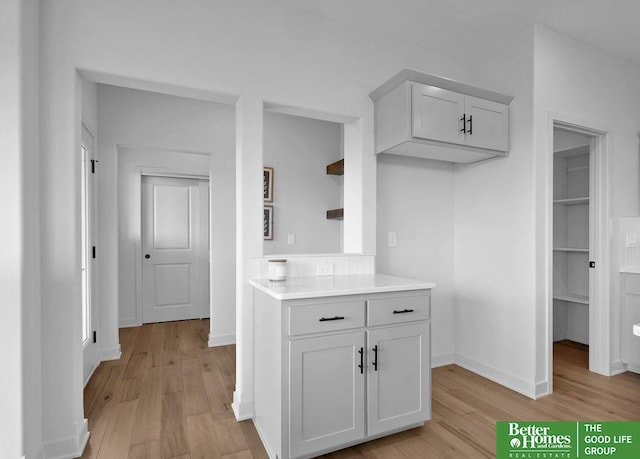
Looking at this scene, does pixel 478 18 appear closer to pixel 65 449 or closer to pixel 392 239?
pixel 392 239

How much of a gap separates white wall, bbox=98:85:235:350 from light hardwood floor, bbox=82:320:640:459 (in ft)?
2.11

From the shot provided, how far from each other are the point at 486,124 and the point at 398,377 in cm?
191

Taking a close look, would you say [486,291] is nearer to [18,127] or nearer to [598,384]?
[598,384]

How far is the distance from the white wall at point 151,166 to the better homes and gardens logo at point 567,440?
8.86 ft

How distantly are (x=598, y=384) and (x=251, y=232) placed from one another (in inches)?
114

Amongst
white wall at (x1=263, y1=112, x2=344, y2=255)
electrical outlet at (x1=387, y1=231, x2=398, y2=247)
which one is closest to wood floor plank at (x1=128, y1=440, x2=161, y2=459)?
electrical outlet at (x1=387, y1=231, x2=398, y2=247)

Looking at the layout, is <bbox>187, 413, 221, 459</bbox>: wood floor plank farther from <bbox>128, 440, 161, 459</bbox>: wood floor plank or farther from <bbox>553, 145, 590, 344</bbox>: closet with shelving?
<bbox>553, 145, 590, 344</bbox>: closet with shelving

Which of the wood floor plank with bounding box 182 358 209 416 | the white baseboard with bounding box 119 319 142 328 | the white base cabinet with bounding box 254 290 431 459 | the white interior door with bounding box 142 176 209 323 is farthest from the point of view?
the white interior door with bounding box 142 176 209 323

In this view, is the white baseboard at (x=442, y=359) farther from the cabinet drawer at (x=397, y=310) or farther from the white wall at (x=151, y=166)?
the white wall at (x=151, y=166)

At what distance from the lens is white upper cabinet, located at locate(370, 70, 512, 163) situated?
2395mm

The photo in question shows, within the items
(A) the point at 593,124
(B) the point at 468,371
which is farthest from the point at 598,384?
(A) the point at 593,124

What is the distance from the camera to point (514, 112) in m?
2.75

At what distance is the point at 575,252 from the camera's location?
3838 millimetres

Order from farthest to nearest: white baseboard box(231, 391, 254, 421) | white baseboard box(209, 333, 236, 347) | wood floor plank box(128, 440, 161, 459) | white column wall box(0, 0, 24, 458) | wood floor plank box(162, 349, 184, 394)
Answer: white baseboard box(209, 333, 236, 347) < wood floor plank box(162, 349, 184, 394) < white baseboard box(231, 391, 254, 421) < wood floor plank box(128, 440, 161, 459) < white column wall box(0, 0, 24, 458)
